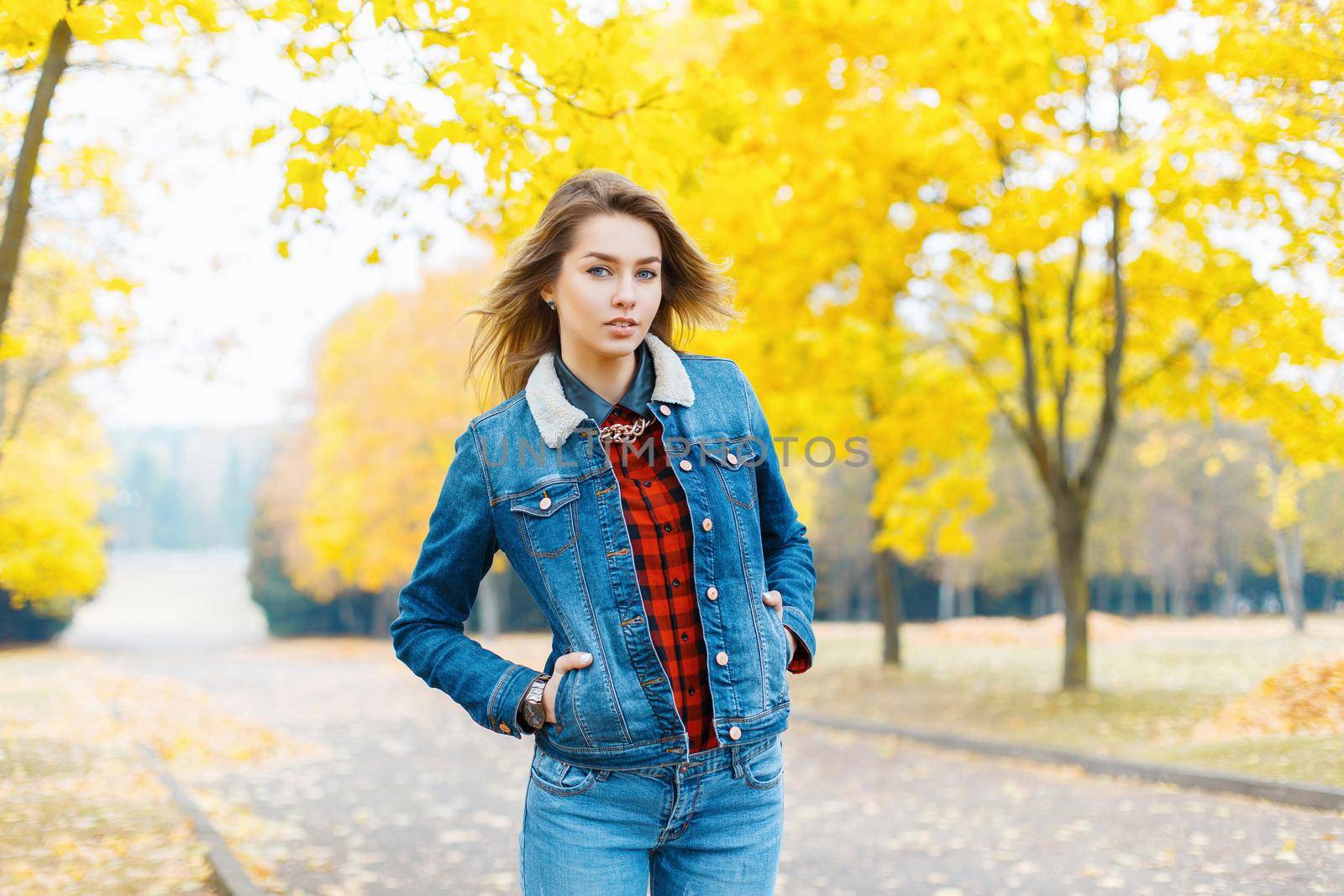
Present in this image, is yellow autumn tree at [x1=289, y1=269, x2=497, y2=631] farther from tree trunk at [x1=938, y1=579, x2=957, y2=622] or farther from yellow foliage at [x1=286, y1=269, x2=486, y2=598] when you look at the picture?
tree trunk at [x1=938, y1=579, x2=957, y2=622]

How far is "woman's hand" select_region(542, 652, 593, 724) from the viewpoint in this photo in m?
2.04

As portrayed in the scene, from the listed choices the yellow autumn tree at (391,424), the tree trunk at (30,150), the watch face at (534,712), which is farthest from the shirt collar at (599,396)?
the yellow autumn tree at (391,424)

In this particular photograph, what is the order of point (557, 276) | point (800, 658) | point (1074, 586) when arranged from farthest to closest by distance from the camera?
point (1074, 586), point (800, 658), point (557, 276)

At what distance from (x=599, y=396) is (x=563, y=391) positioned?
0.25 ft

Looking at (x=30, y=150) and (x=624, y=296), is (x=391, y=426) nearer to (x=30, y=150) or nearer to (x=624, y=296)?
(x=30, y=150)

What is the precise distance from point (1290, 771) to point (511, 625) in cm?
3142

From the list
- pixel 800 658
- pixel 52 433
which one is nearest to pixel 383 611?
pixel 52 433

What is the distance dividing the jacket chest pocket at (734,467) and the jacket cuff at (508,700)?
506mm

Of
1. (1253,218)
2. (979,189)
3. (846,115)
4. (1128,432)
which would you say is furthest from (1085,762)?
(1128,432)

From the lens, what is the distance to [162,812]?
26.5 ft

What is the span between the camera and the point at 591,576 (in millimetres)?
2088

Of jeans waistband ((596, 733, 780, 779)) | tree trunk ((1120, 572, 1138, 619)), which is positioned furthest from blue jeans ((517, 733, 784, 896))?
tree trunk ((1120, 572, 1138, 619))

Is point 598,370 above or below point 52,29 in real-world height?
below

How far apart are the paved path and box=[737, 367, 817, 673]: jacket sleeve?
4.48 m
